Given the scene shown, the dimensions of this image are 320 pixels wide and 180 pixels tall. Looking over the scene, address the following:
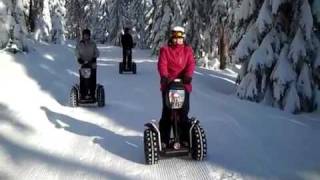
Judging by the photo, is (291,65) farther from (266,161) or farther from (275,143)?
(266,161)

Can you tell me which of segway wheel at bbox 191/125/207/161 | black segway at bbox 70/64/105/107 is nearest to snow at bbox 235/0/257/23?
black segway at bbox 70/64/105/107

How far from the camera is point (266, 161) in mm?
8469

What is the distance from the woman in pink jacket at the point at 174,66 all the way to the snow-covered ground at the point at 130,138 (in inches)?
26.4

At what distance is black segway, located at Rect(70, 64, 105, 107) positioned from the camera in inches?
565

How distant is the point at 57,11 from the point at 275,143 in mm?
44600

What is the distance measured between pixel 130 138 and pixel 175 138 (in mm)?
2054

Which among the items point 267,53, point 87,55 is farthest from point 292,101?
point 87,55

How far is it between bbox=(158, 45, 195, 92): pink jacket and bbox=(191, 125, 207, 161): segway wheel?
0.68m

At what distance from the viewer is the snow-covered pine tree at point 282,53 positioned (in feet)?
49.5

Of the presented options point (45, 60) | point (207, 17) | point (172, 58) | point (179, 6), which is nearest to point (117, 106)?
point (172, 58)

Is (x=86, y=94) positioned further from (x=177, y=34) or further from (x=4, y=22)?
(x=4, y=22)

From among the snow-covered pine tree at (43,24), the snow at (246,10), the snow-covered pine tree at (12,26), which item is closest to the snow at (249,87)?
the snow at (246,10)

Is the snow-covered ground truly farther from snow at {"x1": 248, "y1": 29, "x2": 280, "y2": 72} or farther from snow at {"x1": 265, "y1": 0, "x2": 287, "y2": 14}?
snow at {"x1": 265, "y1": 0, "x2": 287, "y2": 14}

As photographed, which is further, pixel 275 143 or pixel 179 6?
pixel 179 6
